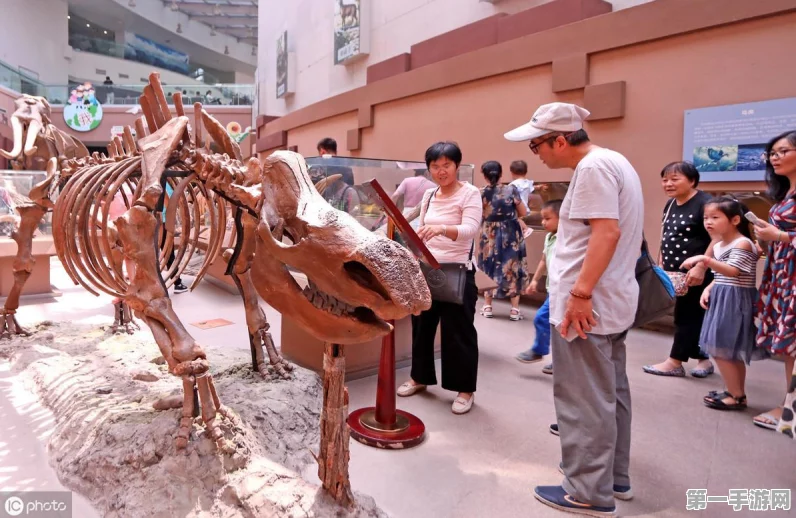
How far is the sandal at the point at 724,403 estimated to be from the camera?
3477 mm

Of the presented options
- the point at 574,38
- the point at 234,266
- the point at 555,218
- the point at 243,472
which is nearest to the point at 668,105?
the point at 574,38

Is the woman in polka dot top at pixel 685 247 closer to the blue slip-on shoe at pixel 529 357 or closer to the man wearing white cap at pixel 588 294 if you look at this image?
the blue slip-on shoe at pixel 529 357

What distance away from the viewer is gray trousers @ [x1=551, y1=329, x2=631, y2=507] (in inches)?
85.3

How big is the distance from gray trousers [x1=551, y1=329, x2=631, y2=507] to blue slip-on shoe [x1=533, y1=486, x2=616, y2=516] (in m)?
0.02

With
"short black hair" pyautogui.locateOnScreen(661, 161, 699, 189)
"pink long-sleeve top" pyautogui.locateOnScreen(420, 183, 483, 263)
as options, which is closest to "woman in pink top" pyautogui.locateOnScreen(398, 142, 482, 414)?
"pink long-sleeve top" pyautogui.locateOnScreen(420, 183, 483, 263)

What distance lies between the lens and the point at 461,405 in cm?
340

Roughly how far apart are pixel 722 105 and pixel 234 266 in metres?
5.04

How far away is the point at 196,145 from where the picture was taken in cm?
289

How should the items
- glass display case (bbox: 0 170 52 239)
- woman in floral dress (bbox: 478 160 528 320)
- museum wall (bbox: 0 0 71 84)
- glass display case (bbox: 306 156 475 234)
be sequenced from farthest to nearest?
museum wall (bbox: 0 0 71 84) → glass display case (bbox: 0 170 52 239) → woman in floral dress (bbox: 478 160 528 320) → glass display case (bbox: 306 156 475 234)

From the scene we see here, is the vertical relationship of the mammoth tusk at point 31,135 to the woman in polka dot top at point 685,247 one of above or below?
above

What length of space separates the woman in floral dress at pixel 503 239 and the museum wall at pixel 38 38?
22181 mm

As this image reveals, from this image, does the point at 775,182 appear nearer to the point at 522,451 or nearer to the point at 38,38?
the point at 522,451

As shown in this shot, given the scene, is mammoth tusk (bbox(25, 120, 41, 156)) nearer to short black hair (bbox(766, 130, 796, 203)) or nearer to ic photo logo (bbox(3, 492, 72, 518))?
ic photo logo (bbox(3, 492, 72, 518))

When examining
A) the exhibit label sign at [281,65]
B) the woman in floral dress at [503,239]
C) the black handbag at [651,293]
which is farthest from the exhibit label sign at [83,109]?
the black handbag at [651,293]
